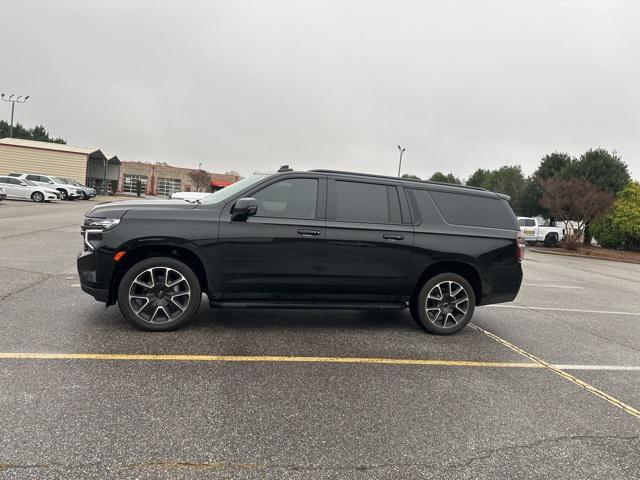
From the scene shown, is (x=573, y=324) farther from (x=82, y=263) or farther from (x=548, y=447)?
(x=82, y=263)

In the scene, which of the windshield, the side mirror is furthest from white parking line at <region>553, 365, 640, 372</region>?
the windshield

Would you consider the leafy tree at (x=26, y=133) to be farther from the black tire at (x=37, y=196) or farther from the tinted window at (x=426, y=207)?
the tinted window at (x=426, y=207)

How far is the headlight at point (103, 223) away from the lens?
462 cm

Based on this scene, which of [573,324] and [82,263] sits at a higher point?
[82,263]

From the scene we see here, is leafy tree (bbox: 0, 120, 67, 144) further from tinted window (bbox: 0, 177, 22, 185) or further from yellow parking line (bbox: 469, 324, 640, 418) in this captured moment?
yellow parking line (bbox: 469, 324, 640, 418)

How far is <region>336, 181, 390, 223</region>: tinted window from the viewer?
204 inches

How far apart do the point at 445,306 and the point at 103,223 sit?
401 cm

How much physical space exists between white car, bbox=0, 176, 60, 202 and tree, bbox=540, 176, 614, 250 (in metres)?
32.9

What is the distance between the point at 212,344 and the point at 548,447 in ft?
10.1

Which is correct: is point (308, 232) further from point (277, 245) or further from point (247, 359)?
point (247, 359)

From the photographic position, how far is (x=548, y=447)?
303 centimetres

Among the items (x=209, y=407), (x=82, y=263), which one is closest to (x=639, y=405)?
(x=209, y=407)

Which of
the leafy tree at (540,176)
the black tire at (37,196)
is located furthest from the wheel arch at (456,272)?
the leafy tree at (540,176)

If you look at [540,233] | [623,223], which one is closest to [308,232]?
[540,233]
